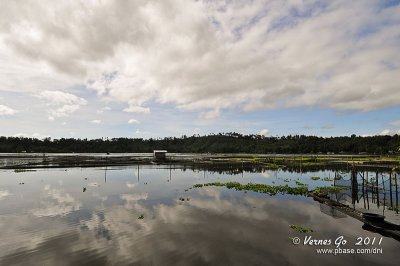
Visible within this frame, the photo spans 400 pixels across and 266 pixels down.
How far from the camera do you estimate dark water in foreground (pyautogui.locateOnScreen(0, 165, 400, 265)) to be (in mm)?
15492

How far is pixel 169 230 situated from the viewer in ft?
67.1

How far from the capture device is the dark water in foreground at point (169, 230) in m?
15.5

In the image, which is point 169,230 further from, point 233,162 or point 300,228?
point 233,162

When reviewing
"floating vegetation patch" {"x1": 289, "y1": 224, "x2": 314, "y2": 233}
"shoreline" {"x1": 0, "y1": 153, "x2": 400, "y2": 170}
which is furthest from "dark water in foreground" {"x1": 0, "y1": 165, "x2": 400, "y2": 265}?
"shoreline" {"x1": 0, "y1": 153, "x2": 400, "y2": 170}

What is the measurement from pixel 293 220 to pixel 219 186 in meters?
19.9

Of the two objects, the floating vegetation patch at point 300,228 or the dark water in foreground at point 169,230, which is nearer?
the dark water in foreground at point 169,230

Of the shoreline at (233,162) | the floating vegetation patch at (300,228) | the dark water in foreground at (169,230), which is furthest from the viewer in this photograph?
the shoreline at (233,162)

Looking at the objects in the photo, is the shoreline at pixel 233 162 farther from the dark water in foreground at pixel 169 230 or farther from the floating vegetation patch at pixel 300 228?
the floating vegetation patch at pixel 300 228

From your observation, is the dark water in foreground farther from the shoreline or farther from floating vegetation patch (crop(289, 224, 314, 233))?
the shoreline

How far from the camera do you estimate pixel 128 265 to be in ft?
47.4

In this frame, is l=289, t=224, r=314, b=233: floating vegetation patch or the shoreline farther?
the shoreline

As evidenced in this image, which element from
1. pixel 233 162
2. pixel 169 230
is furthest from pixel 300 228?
pixel 233 162

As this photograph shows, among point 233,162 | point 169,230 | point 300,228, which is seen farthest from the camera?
point 233,162

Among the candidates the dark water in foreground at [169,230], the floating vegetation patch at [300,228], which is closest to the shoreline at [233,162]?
the dark water in foreground at [169,230]
